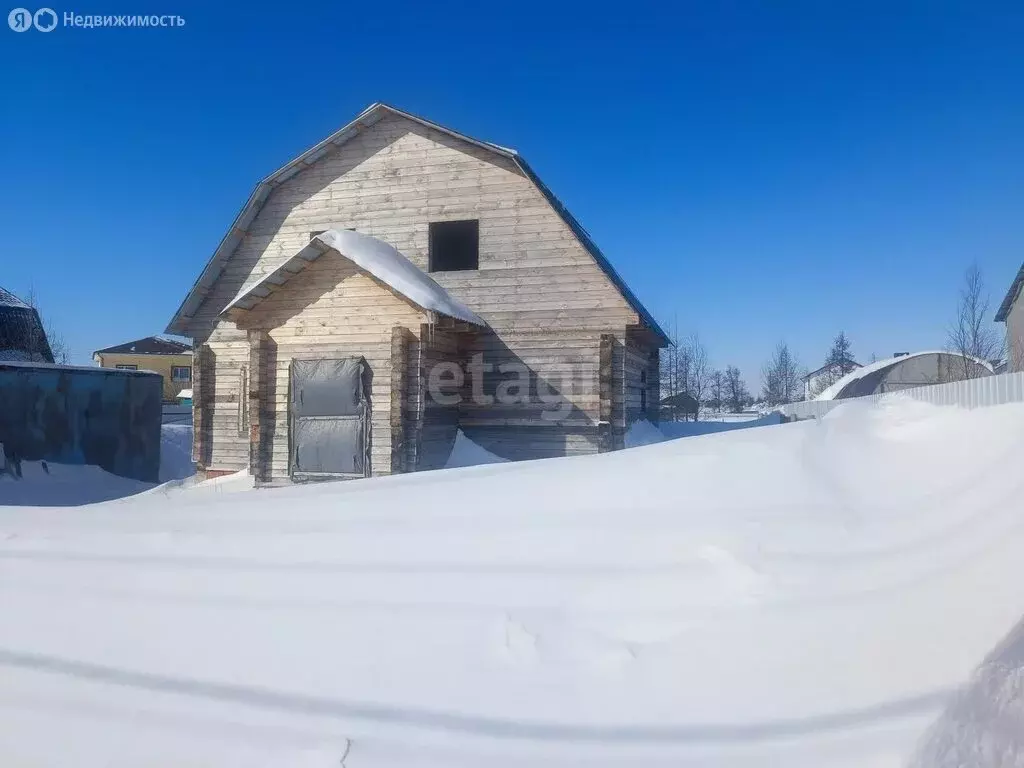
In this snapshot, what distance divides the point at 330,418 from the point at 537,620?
9.26 meters

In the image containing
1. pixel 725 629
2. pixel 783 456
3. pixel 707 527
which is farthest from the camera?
pixel 783 456

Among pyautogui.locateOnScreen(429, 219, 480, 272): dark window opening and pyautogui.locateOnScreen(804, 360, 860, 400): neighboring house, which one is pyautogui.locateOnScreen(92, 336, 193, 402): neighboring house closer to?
pyautogui.locateOnScreen(429, 219, 480, 272): dark window opening

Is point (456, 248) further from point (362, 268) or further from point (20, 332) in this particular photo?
point (20, 332)

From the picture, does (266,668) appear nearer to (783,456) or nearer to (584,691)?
(584,691)

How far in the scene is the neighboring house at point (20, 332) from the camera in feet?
80.1

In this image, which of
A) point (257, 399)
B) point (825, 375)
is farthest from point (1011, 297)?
point (825, 375)

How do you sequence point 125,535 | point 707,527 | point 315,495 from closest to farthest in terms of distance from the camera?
point 707,527 → point 125,535 → point 315,495

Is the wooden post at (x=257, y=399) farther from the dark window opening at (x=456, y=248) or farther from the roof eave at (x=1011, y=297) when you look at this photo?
the roof eave at (x=1011, y=297)

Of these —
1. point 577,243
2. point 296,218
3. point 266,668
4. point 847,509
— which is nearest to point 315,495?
point 266,668

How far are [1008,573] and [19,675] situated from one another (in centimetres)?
463

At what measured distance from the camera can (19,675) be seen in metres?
3.10

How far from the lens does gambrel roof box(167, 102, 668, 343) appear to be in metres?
13.4

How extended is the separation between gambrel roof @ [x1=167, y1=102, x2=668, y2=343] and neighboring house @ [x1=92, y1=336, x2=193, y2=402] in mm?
42302

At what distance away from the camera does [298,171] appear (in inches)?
572
